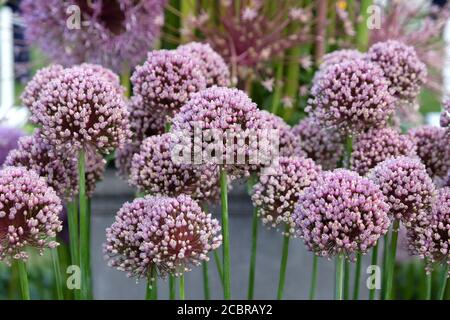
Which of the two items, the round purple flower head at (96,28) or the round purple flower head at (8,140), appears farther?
the round purple flower head at (8,140)

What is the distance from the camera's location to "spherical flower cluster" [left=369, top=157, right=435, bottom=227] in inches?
16.6

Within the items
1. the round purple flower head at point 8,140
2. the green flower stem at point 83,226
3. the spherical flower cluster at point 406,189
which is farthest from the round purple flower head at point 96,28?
the spherical flower cluster at point 406,189

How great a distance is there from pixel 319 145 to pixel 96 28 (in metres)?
0.27

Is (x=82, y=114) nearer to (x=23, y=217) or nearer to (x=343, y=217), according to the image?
(x=23, y=217)

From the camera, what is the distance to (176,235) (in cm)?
39

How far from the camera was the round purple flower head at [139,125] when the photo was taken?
513mm

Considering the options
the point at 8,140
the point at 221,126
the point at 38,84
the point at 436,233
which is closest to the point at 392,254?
the point at 436,233

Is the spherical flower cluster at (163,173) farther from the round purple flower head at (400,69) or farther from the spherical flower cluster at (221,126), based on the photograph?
the round purple flower head at (400,69)

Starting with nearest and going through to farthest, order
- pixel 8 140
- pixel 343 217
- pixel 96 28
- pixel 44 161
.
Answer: pixel 343 217
pixel 44 161
pixel 96 28
pixel 8 140

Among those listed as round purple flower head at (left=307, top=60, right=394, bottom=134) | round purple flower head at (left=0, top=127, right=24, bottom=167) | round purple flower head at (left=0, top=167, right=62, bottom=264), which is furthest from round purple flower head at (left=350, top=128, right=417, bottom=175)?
round purple flower head at (left=0, top=127, right=24, bottom=167)

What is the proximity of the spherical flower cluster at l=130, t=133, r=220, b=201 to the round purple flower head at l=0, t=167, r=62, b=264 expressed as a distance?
67 millimetres

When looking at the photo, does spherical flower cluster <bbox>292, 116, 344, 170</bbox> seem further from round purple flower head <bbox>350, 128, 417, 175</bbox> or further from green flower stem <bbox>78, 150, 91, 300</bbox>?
green flower stem <bbox>78, 150, 91, 300</bbox>
